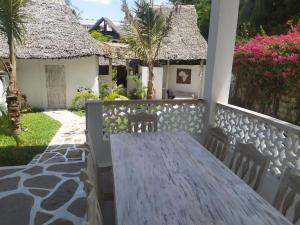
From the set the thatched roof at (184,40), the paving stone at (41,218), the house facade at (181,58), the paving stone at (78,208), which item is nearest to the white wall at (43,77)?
the house facade at (181,58)

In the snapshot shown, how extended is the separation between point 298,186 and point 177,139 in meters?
1.73

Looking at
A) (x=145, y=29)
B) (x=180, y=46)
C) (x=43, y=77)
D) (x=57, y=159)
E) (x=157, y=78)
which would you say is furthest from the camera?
(x=180, y=46)

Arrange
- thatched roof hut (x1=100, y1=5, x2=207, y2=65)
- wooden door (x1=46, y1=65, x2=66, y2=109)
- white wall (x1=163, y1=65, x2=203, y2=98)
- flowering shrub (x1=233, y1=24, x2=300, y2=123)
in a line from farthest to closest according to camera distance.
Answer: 1. white wall (x1=163, y1=65, x2=203, y2=98)
2. thatched roof hut (x1=100, y1=5, x2=207, y2=65)
3. wooden door (x1=46, y1=65, x2=66, y2=109)
4. flowering shrub (x1=233, y1=24, x2=300, y2=123)

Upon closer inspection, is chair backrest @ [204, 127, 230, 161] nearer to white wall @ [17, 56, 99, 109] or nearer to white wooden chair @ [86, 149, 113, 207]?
white wooden chair @ [86, 149, 113, 207]

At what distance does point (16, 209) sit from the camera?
3.54 meters

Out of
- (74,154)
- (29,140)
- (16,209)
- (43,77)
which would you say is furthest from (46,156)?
(43,77)

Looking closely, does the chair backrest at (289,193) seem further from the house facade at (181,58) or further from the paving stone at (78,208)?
the house facade at (181,58)

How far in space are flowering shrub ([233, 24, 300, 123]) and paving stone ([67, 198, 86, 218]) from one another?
6.59 m

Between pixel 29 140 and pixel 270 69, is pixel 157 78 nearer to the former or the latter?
pixel 270 69

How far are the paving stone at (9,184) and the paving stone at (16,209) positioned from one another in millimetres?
280

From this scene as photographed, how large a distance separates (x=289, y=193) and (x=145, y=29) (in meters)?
7.59

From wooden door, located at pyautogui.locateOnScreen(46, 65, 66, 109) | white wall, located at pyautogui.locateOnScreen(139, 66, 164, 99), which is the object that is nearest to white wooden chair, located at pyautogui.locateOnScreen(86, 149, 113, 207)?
wooden door, located at pyautogui.locateOnScreen(46, 65, 66, 109)

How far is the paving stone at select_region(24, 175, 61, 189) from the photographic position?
167 inches

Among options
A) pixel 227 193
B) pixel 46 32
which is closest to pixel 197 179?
pixel 227 193
